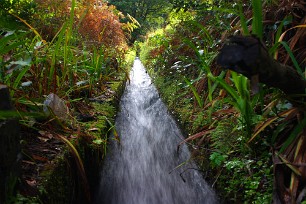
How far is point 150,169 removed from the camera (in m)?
2.61

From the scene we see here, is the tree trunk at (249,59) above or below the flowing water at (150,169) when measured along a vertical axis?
above

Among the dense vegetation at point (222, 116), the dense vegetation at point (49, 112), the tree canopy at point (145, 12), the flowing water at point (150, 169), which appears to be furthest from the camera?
the tree canopy at point (145, 12)

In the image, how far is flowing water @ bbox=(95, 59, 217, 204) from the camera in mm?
2145

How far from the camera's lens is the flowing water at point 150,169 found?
2.14m

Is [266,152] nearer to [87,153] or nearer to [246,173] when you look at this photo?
[246,173]

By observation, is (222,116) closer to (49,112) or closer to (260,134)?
(260,134)

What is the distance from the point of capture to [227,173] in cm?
194

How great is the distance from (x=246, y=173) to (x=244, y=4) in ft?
7.02

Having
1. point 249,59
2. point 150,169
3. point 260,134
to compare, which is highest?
point 249,59

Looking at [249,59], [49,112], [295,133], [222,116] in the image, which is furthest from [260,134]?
[49,112]

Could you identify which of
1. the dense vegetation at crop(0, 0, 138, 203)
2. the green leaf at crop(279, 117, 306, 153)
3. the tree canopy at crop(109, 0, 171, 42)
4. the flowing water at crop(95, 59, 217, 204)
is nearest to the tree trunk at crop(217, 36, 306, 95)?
the green leaf at crop(279, 117, 306, 153)

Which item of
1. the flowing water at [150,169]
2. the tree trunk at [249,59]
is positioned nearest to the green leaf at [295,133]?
the tree trunk at [249,59]

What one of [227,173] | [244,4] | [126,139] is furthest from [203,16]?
[227,173]

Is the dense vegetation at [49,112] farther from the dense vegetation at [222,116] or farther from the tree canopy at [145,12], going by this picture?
the tree canopy at [145,12]
